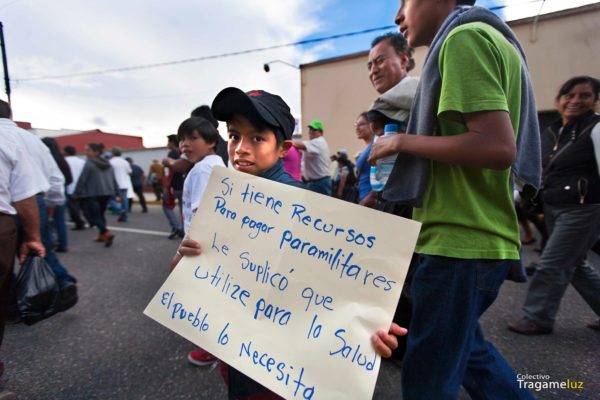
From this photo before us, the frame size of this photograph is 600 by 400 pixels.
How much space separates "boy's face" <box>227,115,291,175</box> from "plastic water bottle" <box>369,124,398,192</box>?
0.46 m

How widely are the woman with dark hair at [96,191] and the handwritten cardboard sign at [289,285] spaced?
5082mm

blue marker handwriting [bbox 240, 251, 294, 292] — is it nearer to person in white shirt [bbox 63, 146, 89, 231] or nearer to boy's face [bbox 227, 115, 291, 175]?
boy's face [bbox 227, 115, 291, 175]

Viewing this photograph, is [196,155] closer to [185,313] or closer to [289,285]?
[185,313]

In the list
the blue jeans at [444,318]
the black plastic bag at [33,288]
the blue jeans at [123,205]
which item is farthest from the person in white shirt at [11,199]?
the blue jeans at [123,205]

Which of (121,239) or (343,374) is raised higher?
(343,374)

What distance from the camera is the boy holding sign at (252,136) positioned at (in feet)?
3.48

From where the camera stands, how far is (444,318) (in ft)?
2.93

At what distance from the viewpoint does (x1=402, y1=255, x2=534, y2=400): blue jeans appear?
0.88 metres

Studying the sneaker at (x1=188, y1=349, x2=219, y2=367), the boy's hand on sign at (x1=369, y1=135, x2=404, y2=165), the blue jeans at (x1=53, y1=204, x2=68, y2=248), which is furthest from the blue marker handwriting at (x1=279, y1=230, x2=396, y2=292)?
the blue jeans at (x1=53, y1=204, x2=68, y2=248)

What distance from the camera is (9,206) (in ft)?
5.15

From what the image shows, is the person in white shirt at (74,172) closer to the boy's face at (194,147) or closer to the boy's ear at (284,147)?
the boy's face at (194,147)

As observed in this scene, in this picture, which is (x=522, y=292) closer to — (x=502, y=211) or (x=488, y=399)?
(x=488, y=399)

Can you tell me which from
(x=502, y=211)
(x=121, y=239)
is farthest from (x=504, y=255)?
(x=121, y=239)

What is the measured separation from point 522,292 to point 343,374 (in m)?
3.09
